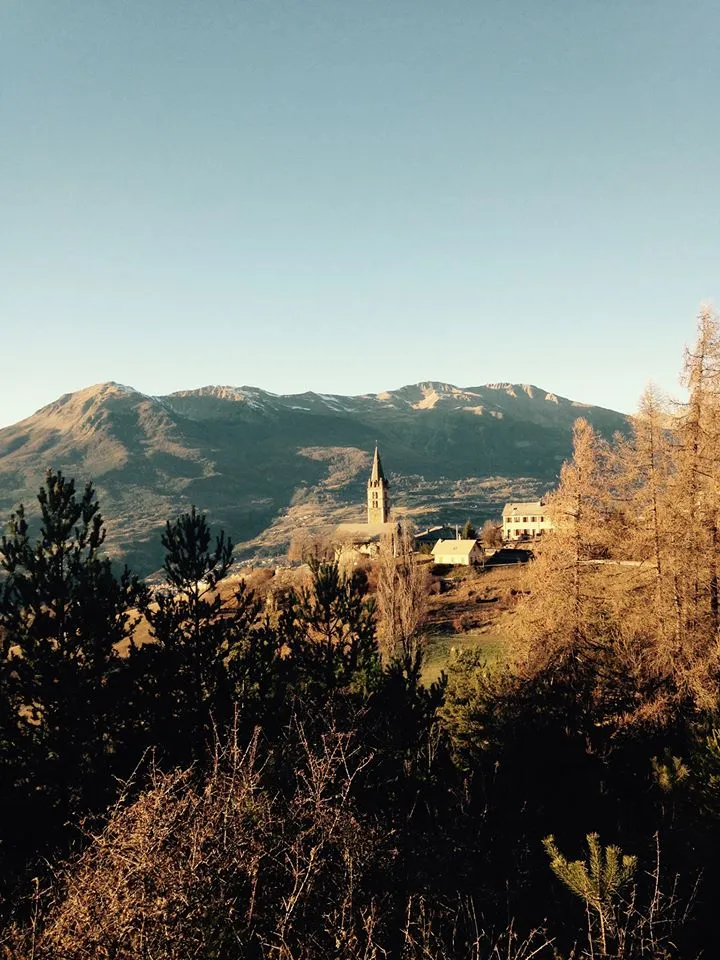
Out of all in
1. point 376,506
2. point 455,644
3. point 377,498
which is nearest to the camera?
point 455,644

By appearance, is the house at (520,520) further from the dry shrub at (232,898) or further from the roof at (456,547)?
the dry shrub at (232,898)

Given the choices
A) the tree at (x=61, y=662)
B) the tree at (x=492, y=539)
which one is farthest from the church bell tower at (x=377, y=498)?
the tree at (x=61, y=662)

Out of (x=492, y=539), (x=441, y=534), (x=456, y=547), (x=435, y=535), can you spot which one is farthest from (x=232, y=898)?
(x=441, y=534)

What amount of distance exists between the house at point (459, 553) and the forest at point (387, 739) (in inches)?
1842

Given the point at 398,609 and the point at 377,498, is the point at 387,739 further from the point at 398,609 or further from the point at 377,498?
the point at 377,498

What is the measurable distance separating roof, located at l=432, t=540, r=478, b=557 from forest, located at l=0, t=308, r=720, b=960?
47787 mm

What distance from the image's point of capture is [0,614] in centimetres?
1576

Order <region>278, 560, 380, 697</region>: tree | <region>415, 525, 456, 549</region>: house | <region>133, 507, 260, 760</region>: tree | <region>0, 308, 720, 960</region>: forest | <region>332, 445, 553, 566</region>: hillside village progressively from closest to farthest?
<region>0, 308, 720, 960</region>: forest → <region>133, 507, 260, 760</region>: tree → <region>278, 560, 380, 697</region>: tree → <region>332, 445, 553, 566</region>: hillside village → <region>415, 525, 456, 549</region>: house

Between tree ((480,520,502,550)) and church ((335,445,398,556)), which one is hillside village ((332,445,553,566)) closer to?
church ((335,445,398,556))

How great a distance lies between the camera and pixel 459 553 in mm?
70625

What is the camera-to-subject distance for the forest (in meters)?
7.22

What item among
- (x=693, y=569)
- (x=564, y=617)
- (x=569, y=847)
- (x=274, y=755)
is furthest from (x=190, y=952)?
(x=693, y=569)

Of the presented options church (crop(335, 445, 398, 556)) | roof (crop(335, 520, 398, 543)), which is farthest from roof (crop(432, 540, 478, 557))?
church (crop(335, 445, 398, 556))

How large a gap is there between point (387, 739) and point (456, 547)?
185ft
